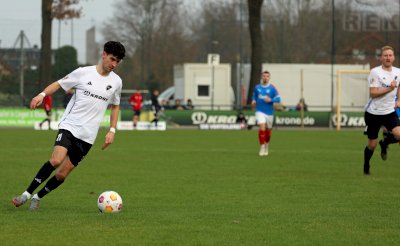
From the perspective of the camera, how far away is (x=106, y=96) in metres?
11.1

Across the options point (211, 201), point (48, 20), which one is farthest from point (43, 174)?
point (48, 20)

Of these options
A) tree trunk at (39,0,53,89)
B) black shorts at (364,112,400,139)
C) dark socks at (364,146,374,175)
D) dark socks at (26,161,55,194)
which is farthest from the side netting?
dark socks at (26,161,55,194)

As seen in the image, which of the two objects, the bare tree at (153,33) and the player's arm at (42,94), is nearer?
the player's arm at (42,94)

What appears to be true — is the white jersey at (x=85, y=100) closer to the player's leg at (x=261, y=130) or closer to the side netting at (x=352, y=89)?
the player's leg at (x=261, y=130)

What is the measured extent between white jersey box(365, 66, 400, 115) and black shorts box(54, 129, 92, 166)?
6.61 metres

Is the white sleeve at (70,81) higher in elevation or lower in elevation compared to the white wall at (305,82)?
lower

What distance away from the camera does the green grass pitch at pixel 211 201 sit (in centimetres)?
911

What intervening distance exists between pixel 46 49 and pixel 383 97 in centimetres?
3323

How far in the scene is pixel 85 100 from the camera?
1098 centimetres

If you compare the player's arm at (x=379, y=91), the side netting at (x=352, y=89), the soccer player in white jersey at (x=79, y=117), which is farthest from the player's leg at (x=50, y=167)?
the side netting at (x=352, y=89)

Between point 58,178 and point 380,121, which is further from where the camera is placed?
point 380,121

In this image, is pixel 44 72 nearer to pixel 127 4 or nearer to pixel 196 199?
pixel 127 4

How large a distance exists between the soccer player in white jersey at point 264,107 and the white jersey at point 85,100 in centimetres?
1247

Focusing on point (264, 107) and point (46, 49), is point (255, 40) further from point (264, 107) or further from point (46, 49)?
point (264, 107)
